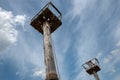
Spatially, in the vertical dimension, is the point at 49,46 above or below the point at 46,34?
below

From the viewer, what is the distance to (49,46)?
215 inches

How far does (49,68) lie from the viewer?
471 cm

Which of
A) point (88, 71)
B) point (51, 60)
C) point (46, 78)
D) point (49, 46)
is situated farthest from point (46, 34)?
point (88, 71)

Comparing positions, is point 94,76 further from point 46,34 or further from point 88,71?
point 46,34

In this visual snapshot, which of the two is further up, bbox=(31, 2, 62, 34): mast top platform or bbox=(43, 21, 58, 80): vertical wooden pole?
bbox=(31, 2, 62, 34): mast top platform

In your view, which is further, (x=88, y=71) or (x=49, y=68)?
(x=88, y=71)

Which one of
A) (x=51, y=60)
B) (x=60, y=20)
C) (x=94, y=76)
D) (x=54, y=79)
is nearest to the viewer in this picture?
(x=54, y=79)

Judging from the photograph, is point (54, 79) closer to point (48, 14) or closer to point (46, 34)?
point (46, 34)

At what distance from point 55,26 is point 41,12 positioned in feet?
3.05

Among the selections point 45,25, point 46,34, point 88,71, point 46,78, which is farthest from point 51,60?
point 88,71

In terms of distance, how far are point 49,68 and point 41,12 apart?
10.3 ft

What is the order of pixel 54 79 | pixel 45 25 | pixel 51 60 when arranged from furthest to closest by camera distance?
pixel 45 25
pixel 51 60
pixel 54 79

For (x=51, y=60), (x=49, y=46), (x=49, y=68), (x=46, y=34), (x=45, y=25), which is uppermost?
(x=45, y=25)

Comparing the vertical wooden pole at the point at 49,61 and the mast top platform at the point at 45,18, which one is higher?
the mast top platform at the point at 45,18
